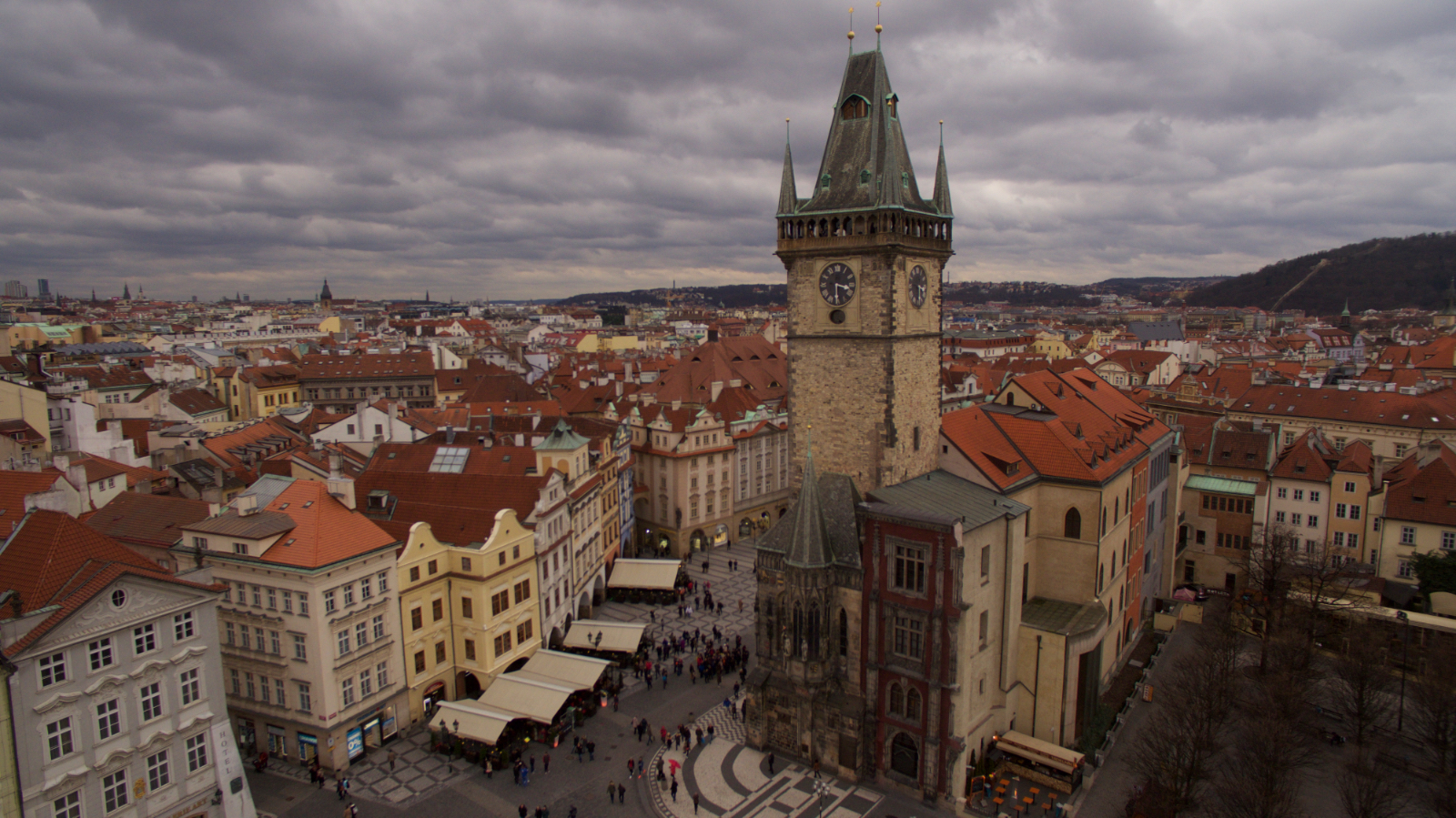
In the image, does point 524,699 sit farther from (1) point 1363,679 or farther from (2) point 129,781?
(1) point 1363,679

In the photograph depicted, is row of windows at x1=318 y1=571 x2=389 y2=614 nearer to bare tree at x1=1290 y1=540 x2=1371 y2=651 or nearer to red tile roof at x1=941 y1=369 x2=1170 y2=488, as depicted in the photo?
red tile roof at x1=941 y1=369 x2=1170 y2=488

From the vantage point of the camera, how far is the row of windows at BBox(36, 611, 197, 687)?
24406 mm

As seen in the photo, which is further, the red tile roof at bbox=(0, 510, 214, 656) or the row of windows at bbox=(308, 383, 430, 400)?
the row of windows at bbox=(308, 383, 430, 400)

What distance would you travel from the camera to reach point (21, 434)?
53125 millimetres

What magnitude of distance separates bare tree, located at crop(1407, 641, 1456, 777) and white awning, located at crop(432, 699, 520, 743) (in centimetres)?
3816

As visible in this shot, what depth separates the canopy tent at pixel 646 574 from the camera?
55.5m

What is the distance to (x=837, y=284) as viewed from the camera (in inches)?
1473

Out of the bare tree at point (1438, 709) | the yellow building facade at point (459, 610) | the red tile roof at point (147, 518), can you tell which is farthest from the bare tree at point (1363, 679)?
the red tile roof at point (147, 518)

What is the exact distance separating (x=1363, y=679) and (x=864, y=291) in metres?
28.2

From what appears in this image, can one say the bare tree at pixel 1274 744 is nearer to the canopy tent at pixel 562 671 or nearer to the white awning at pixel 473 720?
the canopy tent at pixel 562 671

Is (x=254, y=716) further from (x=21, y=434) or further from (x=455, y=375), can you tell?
(x=455, y=375)

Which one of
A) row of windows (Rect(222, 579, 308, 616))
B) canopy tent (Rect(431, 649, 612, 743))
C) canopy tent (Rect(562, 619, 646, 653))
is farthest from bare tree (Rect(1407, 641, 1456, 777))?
row of windows (Rect(222, 579, 308, 616))

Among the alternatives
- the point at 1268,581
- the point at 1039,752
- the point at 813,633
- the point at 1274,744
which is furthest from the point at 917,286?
the point at 1268,581

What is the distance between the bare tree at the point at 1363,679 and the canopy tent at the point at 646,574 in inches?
1425
